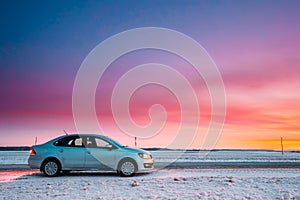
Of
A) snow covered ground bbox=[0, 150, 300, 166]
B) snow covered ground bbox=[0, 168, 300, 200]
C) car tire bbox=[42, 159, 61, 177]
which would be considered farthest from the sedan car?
snow covered ground bbox=[0, 150, 300, 166]

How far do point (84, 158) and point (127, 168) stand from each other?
1775mm

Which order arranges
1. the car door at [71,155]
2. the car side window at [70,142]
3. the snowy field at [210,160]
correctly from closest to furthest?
the car door at [71,155] → the car side window at [70,142] → the snowy field at [210,160]

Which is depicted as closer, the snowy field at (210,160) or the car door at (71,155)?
the car door at (71,155)

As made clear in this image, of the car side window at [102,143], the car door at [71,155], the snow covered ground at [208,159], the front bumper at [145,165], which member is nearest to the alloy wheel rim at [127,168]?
the front bumper at [145,165]

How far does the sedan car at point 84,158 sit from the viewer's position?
1285cm

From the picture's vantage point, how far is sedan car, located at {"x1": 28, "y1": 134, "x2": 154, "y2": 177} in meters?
12.9

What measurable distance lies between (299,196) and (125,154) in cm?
680

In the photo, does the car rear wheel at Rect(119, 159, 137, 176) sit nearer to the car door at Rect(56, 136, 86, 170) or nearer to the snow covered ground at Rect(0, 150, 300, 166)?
the car door at Rect(56, 136, 86, 170)

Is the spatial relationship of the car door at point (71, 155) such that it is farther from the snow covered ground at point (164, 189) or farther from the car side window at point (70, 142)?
the snow covered ground at point (164, 189)

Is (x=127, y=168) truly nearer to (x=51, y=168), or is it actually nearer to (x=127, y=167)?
(x=127, y=167)

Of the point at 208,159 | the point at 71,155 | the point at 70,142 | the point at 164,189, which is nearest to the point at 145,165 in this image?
the point at 71,155

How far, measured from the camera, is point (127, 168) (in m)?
12.9

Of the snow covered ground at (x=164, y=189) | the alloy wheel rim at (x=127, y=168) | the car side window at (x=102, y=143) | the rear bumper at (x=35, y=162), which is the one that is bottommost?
the snow covered ground at (x=164, y=189)

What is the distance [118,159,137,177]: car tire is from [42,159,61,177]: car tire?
2.47 meters
